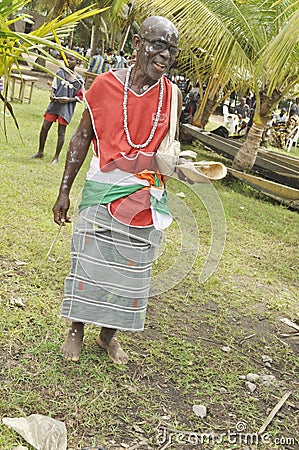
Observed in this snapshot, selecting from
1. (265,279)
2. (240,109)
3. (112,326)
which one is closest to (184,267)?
(112,326)

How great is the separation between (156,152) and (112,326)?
3.05 feet

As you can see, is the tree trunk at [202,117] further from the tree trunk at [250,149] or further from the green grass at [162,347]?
the green grass at [162,347]

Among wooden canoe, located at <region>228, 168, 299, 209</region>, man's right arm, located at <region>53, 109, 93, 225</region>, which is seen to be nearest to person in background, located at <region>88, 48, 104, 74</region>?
wooden canoe, located at <region>228, 168, 299, 209</region>

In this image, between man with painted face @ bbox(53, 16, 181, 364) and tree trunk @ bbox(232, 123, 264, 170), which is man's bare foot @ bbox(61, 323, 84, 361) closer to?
man with painted face @ bbox(53, 16, 181, 364)

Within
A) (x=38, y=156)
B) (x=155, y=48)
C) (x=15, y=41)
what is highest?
(x=155, y=48)

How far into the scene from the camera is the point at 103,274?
→ 10.1ft

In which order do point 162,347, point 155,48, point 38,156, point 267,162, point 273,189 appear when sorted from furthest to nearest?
point 267,162 → point 273,189 → point 38,156 → point 162,347 → point 155,48

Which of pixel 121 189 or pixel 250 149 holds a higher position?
pixel 121 189

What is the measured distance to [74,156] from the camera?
307 centimetres

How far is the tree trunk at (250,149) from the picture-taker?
370 inches

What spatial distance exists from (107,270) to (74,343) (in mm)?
475

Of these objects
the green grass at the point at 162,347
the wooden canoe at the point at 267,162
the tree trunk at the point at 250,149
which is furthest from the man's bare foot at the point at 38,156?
the wooden canoe at the point at 267,162

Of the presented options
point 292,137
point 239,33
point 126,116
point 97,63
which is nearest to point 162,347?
point 126,116

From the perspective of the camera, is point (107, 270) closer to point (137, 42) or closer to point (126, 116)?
point (126, 116)
